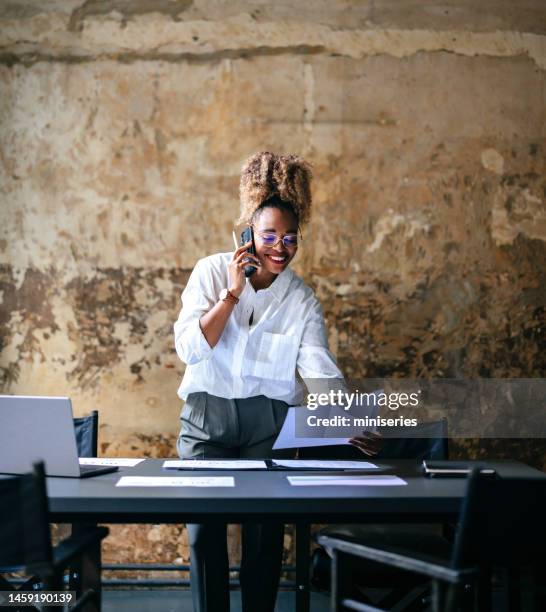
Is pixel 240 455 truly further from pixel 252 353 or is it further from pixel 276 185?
pixel 276 185

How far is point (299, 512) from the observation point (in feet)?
6.79

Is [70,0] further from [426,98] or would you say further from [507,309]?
[507,309]

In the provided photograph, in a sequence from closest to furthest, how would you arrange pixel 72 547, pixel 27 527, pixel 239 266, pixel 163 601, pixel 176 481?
pixel 27 527
pixel 72 547
pixel 176 481
pixel 239 266
pixel 163 601

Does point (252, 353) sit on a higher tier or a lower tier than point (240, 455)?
higher

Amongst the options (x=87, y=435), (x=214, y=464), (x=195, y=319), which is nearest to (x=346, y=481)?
(x=214, y=464)

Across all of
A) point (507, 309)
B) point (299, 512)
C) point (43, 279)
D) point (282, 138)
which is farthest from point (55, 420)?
point (507, 309)

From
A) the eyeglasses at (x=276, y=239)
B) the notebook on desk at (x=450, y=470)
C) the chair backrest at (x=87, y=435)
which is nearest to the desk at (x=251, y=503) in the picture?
the notebook on desk at (x=450, y=470)

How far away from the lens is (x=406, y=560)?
1932 millimetres

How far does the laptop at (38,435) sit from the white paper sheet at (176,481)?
178mm

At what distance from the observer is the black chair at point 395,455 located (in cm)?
278

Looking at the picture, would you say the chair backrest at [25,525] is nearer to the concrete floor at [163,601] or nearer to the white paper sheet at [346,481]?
the white paper sheet at [346,481]

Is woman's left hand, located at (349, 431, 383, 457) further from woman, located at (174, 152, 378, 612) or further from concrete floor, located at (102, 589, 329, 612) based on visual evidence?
concrete floor, located at (102, 589, 329, 612)

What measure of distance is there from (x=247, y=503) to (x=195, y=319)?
1093 millimetres

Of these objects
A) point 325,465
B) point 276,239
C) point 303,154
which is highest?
point 303,154
